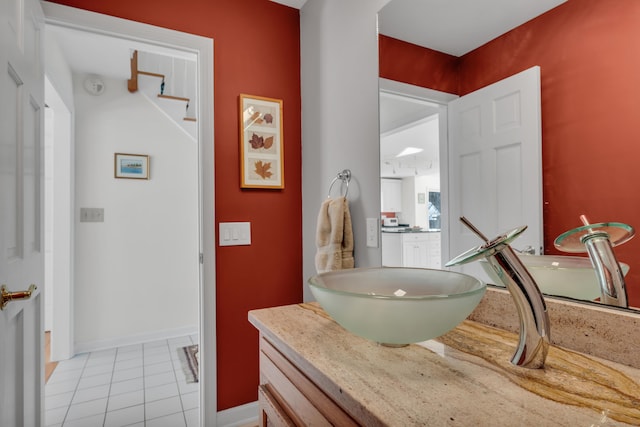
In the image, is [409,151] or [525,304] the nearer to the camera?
[525,304]

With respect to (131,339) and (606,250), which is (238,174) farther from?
(131,339)

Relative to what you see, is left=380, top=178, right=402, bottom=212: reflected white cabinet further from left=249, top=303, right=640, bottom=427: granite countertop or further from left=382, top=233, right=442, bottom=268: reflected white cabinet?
left=249, top=303, right=640, bottom=427: granite countertop

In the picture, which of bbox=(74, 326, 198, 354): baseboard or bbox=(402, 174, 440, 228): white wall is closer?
bbox=(402, 174, 440, 228): white wall

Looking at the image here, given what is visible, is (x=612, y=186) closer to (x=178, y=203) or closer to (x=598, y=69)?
(x=598, y=69)

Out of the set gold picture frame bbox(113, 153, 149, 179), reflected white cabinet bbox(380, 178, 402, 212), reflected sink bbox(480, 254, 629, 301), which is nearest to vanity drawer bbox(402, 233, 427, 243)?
Answer: reflected white cabinet bbox(380, 178, 402, 212)

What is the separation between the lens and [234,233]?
1.91m

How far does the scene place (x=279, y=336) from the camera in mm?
913

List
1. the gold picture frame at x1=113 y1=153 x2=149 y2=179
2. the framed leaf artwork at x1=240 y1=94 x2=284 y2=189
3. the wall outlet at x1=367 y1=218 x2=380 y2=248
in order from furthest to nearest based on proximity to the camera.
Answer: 1. the gold picture frame at x1=113 y1=153 x2=149 y2=179
2. the framed leaf artwork at x1=240 y1=94 x2=284 y2=189
3. the wall outlet at x1=367 y1=218 x2=380 y2=248

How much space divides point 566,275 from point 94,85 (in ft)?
11.4

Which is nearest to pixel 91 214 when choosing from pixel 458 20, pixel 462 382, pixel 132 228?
pixel 132 228

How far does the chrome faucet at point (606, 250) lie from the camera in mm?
757

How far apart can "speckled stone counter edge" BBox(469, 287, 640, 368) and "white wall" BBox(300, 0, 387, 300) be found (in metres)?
0.79

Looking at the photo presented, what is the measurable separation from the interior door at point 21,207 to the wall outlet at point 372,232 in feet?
4.08

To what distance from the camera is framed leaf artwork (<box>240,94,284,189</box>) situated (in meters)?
1.93
